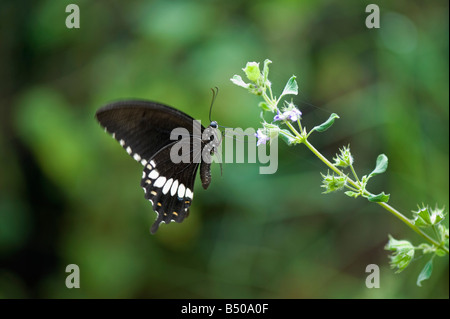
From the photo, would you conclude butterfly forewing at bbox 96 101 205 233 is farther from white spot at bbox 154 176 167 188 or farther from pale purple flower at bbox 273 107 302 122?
pale purple flower at bbox 273 107 302 122

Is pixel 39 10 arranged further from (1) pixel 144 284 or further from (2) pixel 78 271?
(1) pixel 144 284

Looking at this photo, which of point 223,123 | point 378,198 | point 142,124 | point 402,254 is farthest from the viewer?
point 223,123

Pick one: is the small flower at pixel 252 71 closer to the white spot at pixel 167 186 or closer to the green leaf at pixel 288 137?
the green leaf at pixel 288 137

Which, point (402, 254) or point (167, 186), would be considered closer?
point (402, 254)

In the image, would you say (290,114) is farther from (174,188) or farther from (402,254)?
(174,188)

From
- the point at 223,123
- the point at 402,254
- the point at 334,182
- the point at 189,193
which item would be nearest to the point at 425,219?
the point at 402,254

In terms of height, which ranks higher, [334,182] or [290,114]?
[290,114]

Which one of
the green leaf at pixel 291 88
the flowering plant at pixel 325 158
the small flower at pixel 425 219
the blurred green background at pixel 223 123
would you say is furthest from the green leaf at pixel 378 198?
the blurred green background at pixel 223 123
